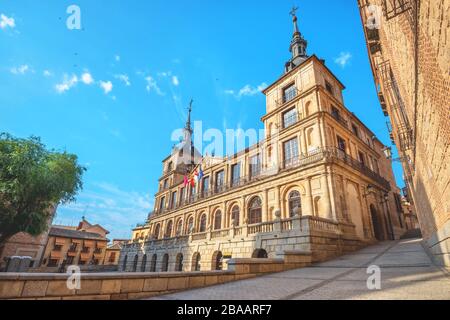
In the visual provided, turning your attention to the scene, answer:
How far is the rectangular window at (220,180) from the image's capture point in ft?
83.2

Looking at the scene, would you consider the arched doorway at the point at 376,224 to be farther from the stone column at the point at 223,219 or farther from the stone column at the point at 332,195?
the stone column at the point at 223,219

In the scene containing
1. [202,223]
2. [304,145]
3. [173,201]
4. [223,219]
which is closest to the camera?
[304,145]

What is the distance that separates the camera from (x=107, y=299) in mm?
4242

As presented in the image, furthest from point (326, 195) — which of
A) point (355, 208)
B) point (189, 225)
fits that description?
point (189, 225)

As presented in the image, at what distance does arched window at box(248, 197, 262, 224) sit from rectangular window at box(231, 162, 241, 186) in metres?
3.69

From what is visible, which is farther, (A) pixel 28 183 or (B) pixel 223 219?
Answer: (B) pixel 223 219

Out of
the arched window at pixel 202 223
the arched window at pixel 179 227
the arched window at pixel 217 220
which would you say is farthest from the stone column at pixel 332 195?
the arched window at pixel 179 227

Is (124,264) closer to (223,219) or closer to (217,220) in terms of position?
(217,220)

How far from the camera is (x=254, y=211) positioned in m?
19.7

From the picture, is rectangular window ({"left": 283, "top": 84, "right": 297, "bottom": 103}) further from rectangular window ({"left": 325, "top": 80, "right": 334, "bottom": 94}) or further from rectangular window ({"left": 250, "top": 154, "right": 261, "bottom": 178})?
rectangular window ({"left": 250, "top": 154, "right": 261, "bottom": 178})

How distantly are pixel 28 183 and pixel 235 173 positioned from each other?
1716 centimetres

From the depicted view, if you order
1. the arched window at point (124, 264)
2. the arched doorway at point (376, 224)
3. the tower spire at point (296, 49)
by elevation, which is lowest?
the arched window at point (124, 264)

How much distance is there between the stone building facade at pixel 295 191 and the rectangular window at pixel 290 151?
0.10 meters
